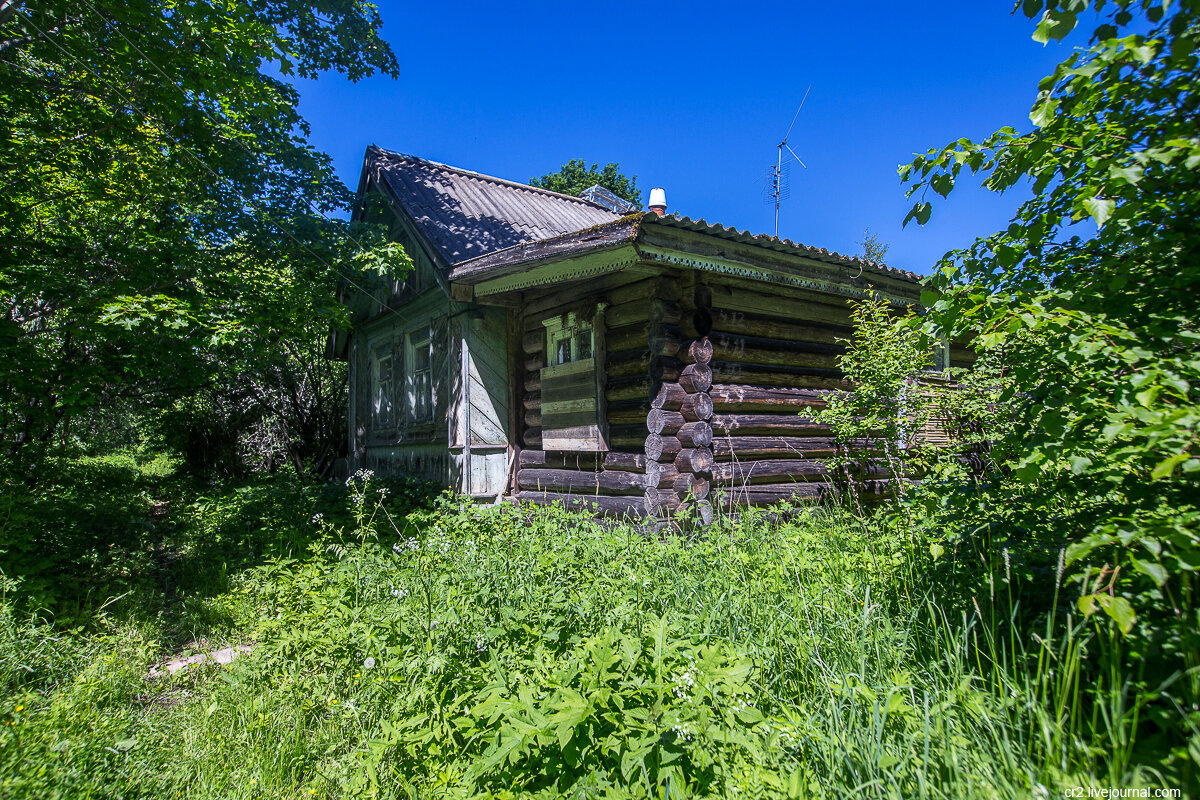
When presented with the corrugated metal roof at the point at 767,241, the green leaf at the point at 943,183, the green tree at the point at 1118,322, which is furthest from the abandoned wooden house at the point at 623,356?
the green tree at the point at 1118,322

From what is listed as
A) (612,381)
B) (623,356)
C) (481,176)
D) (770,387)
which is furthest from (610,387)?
(481,176)

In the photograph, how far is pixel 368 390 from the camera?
11.2m

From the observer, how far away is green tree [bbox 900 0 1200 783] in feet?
5.57

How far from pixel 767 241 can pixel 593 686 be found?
4.60 metres

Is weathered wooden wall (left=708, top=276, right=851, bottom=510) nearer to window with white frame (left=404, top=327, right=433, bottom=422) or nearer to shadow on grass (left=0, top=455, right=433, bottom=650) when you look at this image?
shadow on grass (left=0, top=455, right=433, bottom=650)

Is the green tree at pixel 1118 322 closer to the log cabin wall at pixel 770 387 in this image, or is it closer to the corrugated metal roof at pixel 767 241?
the corrugated metal roof at pixel 767 241

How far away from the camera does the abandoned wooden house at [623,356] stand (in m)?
5.71

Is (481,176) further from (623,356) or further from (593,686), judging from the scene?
(593,686)

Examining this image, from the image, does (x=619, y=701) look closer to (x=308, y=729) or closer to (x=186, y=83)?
(x=308, y=729)

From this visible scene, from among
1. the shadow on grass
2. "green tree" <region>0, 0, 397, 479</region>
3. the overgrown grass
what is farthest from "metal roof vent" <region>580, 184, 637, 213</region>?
the overgrown grass

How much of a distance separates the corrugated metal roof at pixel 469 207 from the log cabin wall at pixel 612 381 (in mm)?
1652

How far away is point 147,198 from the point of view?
270 inches

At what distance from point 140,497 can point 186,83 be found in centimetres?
717

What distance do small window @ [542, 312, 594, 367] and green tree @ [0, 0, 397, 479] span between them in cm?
265
